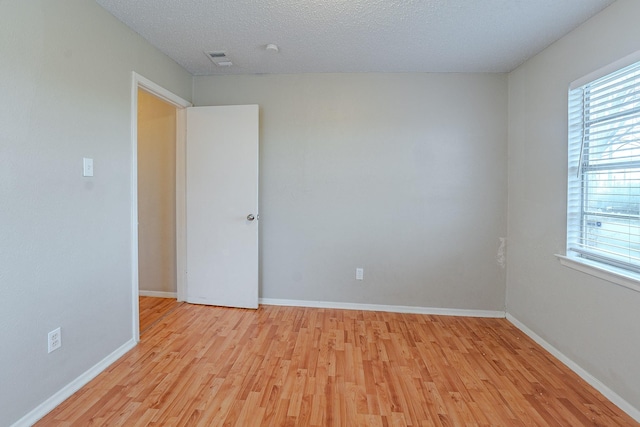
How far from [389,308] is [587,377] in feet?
5.08

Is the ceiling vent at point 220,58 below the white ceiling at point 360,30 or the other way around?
the other way around

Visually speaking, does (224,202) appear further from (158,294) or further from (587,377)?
(587,377)

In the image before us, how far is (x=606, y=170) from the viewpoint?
1.97m

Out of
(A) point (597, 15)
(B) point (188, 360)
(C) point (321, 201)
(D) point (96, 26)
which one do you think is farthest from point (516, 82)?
(B) point (188, 360)

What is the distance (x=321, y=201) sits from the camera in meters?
3.15

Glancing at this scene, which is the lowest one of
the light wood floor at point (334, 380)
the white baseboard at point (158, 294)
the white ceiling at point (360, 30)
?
the light wood floor at point (334, 380)

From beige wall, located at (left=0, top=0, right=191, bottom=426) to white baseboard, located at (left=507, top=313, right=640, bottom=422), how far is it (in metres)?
3.23

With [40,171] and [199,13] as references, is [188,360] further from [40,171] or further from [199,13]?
[199,13]

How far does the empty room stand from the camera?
166 centimetres

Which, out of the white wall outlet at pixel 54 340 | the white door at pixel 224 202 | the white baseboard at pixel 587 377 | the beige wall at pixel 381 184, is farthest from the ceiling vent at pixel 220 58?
the white baseboard at pixel 587 377

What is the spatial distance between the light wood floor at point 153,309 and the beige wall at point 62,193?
43cm

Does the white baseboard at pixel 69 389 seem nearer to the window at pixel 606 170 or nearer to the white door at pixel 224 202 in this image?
the white door at pixel 224 202

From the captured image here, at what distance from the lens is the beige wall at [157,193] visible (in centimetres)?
333

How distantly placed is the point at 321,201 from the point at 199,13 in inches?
72.9
